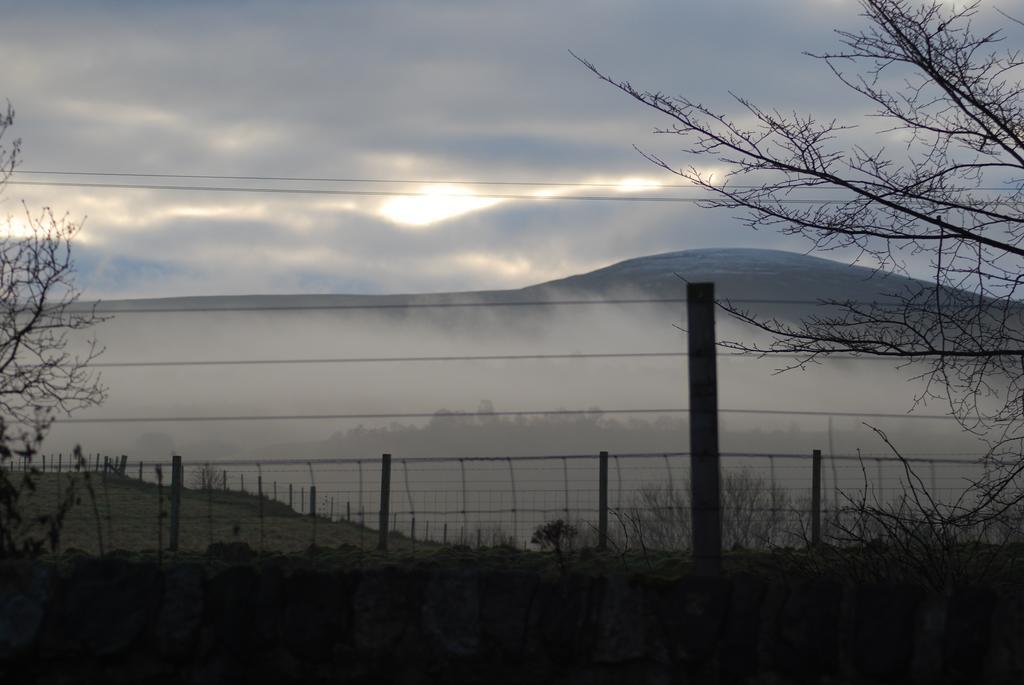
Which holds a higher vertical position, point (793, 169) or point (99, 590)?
point (793, 169)

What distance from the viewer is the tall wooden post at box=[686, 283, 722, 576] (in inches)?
198

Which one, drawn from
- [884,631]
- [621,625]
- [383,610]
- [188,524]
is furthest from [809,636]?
[188,524]

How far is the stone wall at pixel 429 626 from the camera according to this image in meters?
4.86

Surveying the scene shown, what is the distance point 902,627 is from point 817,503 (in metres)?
8.03

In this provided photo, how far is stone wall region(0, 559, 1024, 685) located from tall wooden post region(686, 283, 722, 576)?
18 cm

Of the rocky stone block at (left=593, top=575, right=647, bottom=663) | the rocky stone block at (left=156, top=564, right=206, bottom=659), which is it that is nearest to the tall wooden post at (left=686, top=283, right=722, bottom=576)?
the rocky stone block at (left=593, top=575, right=647, bottom=663)

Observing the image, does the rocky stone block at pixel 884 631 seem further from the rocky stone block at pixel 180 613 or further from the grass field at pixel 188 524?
the grass field at pixel 188 524

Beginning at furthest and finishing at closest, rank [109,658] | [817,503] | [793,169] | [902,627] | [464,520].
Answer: [817,503]
[464,520]
[793,169]
[109,658]
[902,627]

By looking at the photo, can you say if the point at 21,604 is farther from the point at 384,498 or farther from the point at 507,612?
the point at 384,498

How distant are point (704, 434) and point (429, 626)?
4.91 feet

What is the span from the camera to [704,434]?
5.02 m

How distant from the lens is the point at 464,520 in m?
8.57

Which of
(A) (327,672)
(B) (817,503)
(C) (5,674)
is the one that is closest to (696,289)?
(A) (327,672)

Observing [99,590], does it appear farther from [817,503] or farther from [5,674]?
[817,503]
